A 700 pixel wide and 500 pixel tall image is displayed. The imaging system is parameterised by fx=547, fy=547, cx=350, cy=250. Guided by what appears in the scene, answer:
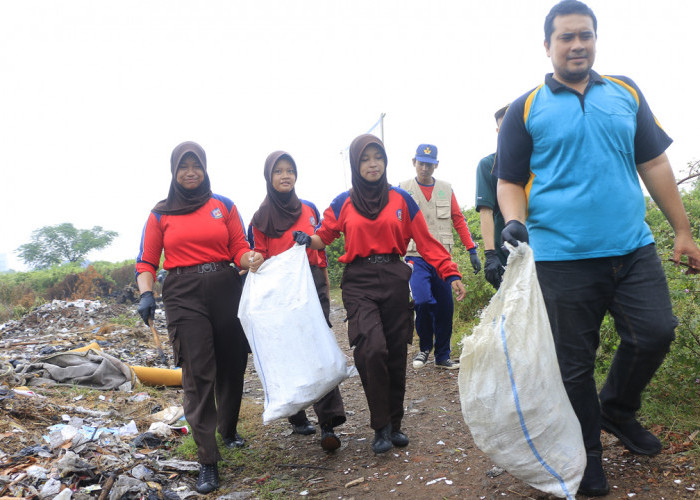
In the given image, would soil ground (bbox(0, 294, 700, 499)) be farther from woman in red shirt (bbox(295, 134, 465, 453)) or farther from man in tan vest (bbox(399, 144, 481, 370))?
man in tan vest (bbox(399, 144, 481, 370))

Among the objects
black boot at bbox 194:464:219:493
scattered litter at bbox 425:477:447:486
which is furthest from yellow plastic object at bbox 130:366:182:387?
scattered litter at bbox 425:477:447:486

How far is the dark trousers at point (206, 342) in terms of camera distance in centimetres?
340

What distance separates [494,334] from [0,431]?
3.56 m

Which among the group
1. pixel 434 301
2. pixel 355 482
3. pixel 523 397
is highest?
pixel 523 397

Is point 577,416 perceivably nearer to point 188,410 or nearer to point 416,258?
point 188,410

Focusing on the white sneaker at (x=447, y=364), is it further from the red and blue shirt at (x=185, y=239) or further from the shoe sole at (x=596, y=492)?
the shoe sole at (x=596, y=492)

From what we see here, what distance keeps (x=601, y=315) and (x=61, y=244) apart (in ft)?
156

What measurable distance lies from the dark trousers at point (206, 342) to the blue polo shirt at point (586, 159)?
210cm

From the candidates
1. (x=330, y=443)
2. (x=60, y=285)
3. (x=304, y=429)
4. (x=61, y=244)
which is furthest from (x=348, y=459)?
(x=61, y=244)

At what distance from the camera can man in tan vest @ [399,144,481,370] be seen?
538 centimetres

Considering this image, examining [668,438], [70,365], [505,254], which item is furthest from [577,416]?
[70,365]

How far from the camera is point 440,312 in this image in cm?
548

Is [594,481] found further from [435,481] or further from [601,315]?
[435,481]

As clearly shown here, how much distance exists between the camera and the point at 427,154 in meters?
5.43
